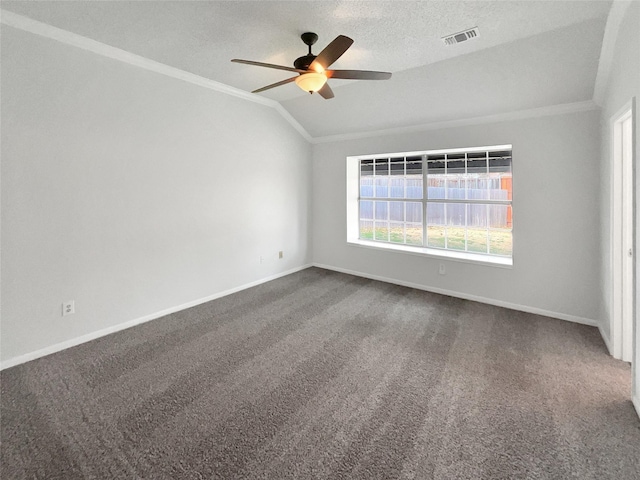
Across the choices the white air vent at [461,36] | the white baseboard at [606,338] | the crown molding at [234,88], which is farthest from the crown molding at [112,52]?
the white baseboard at [606,338]

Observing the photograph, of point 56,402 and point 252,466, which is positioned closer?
point 252,466

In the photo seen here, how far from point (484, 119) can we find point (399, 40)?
171 centimetres

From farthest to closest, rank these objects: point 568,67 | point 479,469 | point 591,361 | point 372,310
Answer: point 372,310, point 568,67, point 591,361, point 479,469

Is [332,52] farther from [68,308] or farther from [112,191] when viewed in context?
[68,308]

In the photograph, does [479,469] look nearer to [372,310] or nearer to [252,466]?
[252,466]

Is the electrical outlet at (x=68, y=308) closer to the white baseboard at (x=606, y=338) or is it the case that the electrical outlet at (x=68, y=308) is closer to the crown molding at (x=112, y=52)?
the crown molding at (x=112, y=52)

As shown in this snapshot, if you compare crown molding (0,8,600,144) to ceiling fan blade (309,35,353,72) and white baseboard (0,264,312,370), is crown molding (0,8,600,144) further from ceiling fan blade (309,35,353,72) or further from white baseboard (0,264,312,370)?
white baseboard (0,264,312,370)

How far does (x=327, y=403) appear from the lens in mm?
2027

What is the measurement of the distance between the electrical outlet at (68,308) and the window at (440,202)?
12.9 ft

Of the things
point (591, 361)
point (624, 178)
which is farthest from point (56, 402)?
point (624, 178)

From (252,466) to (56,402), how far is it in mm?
1528

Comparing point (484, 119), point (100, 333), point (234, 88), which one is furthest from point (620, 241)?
point (100, 333)

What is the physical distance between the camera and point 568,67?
110 inches

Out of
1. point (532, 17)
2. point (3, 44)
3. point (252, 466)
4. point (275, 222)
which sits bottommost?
point (252, 466)
